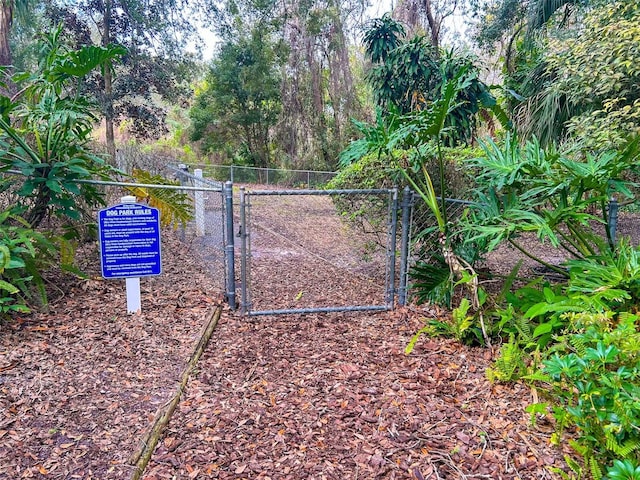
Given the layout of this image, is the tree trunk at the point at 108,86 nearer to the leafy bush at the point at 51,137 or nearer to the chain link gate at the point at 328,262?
the chain link gate at the point at 328,262

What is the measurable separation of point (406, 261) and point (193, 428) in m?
2.70

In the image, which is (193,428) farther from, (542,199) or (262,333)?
(542,199)

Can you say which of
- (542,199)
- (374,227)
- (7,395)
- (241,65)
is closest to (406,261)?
(374,227)

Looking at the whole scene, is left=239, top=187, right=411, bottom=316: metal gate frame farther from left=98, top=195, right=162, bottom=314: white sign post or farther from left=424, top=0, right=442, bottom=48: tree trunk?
left=424, top=0, right=442, bottom=48: tree trunk

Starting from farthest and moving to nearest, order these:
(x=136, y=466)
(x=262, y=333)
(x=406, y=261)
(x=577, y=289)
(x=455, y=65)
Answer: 1. (x=455, y=65)
2. (x=406, y=261)
3. (x=262, y=333)
4. (x=577, y=289)
5. (x=136, y=466)

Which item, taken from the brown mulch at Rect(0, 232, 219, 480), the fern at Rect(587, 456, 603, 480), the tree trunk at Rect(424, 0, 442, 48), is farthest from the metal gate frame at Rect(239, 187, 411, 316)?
the tree trunk at Rect(424, 0, 442, 48)

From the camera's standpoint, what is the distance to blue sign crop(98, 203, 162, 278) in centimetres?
355

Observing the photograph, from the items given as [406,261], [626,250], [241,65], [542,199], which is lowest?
[406,261]

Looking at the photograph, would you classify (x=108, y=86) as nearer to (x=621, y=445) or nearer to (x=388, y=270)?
(x=388, y=270)

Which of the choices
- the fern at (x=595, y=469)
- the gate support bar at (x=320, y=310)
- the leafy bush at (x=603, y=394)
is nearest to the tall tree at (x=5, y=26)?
the gate support bar at (x=320, y=310)

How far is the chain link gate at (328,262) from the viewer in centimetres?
436

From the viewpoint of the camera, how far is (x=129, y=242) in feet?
11.9

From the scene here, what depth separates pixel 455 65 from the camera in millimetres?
5785

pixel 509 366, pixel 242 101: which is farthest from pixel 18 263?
pixel 242 101
